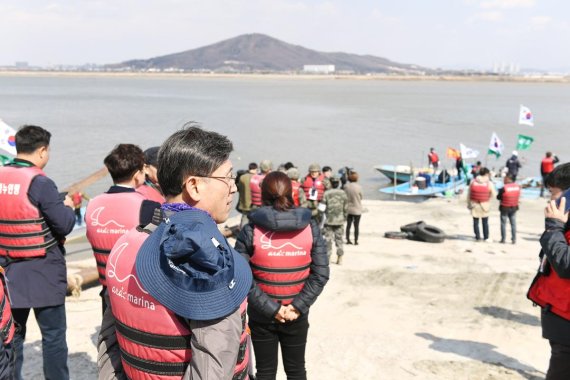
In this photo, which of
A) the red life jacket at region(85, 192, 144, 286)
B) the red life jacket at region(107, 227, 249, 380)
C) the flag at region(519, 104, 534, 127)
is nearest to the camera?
the red life jacket at region(107, 227, 249, 380)

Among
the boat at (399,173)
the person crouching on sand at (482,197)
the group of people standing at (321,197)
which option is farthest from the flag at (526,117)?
the group of people standing at (321,197)

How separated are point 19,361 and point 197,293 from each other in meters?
3.32

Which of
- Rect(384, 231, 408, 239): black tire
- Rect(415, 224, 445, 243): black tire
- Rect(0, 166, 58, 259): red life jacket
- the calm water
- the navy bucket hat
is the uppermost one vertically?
the navy bucket hat

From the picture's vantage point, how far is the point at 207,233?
1.69 metres

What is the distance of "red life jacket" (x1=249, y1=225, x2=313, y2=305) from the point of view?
376cm

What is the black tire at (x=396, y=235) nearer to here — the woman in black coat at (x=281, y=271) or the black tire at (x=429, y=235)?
the black tire at (x=429, y=235)

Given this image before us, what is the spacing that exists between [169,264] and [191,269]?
0.08 m

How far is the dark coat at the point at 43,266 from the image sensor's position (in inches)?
151

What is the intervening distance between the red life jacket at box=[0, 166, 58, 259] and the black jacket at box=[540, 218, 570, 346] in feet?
12.3

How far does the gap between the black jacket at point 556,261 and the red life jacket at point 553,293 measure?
0.05m

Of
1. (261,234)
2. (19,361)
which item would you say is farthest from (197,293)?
(19,361)

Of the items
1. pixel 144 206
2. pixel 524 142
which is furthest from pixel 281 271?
pixel 524 142

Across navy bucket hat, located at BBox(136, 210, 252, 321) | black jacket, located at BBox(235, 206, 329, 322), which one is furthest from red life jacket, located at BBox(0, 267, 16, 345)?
black jacket, located at BBox(235, 206, 329, 322)

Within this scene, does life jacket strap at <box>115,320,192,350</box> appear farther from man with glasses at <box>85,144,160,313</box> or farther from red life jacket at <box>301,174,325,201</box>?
red life jacket at <box>301,174,325,201</box>
